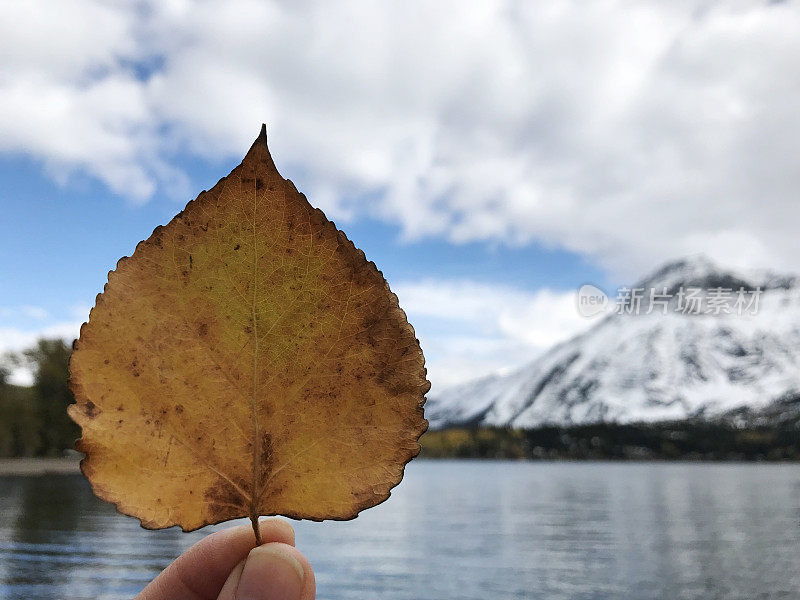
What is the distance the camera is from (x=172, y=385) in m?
1.59

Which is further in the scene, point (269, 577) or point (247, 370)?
point (269, 577)

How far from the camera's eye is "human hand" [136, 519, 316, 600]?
2.01 meters

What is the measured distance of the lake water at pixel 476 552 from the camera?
50.7 m

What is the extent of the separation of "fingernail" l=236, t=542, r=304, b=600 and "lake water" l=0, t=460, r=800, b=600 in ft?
159

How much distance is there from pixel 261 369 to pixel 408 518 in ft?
342

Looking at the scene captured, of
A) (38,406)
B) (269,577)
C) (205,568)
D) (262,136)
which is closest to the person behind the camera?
(262,136)

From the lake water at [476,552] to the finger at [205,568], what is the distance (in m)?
47.6

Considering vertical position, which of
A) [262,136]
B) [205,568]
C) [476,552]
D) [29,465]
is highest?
[262,136]

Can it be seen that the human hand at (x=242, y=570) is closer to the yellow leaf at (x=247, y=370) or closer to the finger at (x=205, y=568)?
the finger at (x=205, y=568)

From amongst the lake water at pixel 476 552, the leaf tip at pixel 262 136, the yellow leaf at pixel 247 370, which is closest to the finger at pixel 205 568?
the yellow leaf at pixel 247 370

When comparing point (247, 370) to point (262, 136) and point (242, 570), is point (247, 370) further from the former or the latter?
point (242, 570)

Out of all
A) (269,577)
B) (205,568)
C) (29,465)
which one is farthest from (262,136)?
(29,465)

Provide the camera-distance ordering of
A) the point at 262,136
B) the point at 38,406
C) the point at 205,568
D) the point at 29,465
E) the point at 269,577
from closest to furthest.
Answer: the point at 262,136
the point at 269,577
the point at 205,568
the point at 38,406
the point at 29,465

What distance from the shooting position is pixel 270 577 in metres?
2.00
